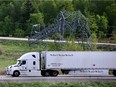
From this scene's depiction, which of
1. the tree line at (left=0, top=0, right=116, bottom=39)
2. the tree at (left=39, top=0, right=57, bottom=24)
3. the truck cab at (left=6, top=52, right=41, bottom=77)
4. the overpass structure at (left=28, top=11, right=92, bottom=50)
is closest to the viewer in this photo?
the truck cab at (left=6, top=52, right=41, bottom=77)

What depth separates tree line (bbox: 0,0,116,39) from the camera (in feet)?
347

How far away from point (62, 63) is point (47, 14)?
6151cm

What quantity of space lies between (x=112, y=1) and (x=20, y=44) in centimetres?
3082

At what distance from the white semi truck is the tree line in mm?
49360

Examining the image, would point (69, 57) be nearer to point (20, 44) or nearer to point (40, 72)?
point (40, 72)

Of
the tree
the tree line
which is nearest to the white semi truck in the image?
the tree line

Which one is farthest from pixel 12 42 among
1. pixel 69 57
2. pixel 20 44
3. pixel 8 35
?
pixel 69 57

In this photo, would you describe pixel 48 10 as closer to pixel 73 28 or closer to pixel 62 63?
pixel 73 28

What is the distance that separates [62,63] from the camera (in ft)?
169

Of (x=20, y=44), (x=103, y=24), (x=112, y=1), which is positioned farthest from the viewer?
(x=112, y=1)

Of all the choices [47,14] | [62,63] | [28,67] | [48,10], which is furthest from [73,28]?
[48,10]

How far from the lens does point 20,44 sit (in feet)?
298

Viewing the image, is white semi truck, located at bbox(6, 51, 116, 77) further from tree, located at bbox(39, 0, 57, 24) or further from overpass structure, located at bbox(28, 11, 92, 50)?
tree, located at bbox(39, 0, 57, 24)

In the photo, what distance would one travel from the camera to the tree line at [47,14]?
106 metres
